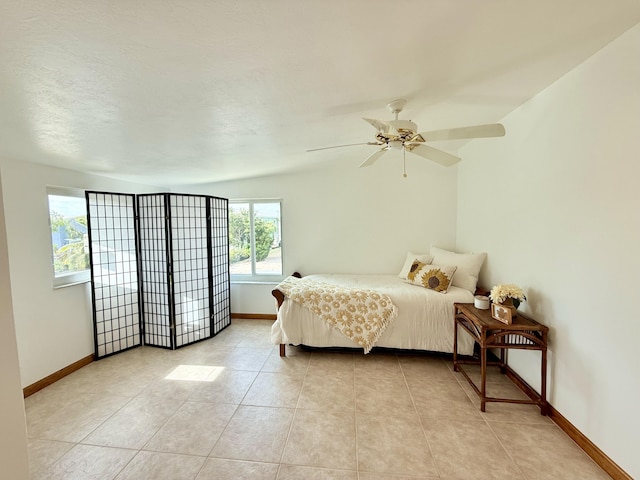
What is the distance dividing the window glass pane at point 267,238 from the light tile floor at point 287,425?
5.82 feet

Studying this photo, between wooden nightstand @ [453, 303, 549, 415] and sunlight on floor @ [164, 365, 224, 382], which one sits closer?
wooden nightstand @ [453, 303, 549, 415]

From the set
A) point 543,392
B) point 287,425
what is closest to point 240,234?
point 287,425

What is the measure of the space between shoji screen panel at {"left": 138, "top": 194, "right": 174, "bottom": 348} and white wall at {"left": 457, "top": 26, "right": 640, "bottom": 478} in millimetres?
3866

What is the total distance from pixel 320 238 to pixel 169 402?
2832 millimetres

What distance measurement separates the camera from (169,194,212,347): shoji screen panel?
3.39 metres

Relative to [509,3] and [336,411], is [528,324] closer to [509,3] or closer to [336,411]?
[336,411]

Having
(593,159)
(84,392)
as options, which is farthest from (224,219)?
(593,159)

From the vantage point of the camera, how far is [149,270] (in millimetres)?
3434

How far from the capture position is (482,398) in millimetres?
2209

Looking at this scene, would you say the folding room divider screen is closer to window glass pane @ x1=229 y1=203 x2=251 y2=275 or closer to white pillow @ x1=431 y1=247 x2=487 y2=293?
window glass pane @ x1=229 y1=203 x2=251 y2=275

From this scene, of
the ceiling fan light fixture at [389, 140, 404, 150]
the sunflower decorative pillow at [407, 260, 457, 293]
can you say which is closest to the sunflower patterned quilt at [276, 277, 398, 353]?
the sunflower decorative pillow at [407, 260, 457, 293]

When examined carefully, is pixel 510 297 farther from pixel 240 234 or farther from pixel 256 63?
pixel 240 234

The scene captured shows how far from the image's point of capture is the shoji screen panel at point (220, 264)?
150 inches

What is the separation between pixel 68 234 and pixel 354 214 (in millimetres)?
3590
